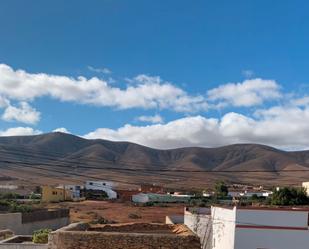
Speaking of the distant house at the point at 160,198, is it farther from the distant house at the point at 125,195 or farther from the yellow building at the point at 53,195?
the yellow building at the point at 53,195

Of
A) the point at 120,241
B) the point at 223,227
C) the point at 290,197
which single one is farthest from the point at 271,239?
the point at 290,197

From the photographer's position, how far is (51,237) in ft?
55.7

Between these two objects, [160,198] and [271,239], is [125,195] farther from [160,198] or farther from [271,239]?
[271,239]

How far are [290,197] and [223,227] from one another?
27.5 m

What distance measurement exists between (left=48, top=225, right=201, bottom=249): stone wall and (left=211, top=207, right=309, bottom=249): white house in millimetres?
8194

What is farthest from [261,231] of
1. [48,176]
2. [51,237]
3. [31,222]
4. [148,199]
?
[48,176]

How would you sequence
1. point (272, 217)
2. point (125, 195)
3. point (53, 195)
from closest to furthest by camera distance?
point (272, 217)
point (53, 195)
point (125, 195)

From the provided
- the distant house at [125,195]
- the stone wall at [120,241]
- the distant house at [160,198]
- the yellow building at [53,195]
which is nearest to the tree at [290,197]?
the distant house at [160,198]

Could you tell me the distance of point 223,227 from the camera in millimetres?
26422

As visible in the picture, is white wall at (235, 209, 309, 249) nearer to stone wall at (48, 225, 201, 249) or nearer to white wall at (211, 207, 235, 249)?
white wall at (211, 207, 235, 249)

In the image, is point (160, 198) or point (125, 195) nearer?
A: point (160, 198)

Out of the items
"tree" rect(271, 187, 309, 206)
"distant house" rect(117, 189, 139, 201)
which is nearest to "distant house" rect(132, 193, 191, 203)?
"distant house" rect(117, 189, 139, 201)

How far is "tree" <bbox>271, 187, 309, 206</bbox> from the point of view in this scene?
51.0 metres

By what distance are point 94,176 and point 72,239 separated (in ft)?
559
